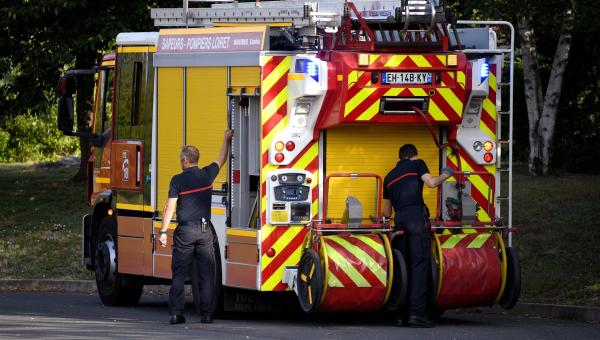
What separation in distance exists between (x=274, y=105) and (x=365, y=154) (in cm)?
107

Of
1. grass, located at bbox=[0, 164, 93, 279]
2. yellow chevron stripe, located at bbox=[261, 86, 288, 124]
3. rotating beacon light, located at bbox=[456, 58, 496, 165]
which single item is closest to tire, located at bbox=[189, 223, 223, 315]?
yellow chevron stripe, located at bbox=[261, 86, 288, 124]

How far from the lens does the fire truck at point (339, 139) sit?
1361 cm

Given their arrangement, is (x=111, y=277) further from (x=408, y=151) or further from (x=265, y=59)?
(x=408, y=151)

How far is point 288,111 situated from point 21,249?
9.81 m

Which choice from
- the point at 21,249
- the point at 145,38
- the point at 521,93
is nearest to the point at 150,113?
the point at 145,38

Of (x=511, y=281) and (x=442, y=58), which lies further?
(x=511, y=281)

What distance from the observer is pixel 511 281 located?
14.0 meters

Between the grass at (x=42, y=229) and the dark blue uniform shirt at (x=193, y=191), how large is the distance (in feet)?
22.9

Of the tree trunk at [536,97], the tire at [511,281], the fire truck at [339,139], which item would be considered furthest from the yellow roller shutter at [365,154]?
the tree trunk at [536,97]

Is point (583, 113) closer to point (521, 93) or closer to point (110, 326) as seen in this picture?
point (521, 93)

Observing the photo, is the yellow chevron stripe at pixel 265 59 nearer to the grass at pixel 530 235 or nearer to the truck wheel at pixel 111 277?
the truck wheel at pixel 111 277

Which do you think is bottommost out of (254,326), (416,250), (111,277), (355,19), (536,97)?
(254,326)

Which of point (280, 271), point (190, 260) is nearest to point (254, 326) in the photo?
point (280, 271)

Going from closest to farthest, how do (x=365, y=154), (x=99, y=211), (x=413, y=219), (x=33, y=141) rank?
(x=413, y=219)
(x=365, y=154)
(x=99, y=211)
(x=33, y=141)
